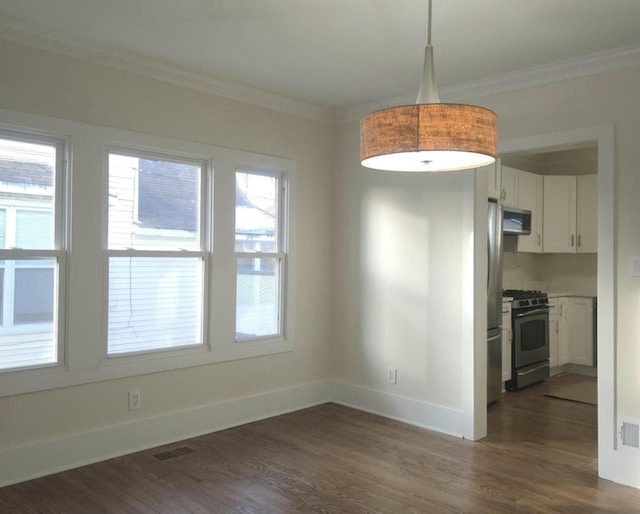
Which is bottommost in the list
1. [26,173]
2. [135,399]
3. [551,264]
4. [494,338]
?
[135,399]

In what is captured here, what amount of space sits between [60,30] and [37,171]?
0.84 m

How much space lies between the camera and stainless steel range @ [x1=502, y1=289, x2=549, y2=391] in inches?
220

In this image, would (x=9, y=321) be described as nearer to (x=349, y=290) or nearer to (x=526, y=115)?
(x=349, y=290)

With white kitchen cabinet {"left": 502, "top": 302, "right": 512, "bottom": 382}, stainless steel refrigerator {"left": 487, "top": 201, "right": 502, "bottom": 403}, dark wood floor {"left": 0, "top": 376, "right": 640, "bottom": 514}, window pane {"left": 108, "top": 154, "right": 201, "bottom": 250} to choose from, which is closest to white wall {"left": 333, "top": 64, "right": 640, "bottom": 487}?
dark wood floor {"left": 0, "top": 376, "right": 640, "bottom": 514}

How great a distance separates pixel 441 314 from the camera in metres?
4.38

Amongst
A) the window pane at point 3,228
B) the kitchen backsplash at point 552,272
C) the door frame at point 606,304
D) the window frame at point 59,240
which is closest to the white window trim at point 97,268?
the window frame at point 59,240

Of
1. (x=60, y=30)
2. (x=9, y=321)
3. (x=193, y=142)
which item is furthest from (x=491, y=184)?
(x=9, y=321)

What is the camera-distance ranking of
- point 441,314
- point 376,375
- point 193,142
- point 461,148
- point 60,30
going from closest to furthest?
point 461,148, point 60,30, point 193,142, point 441,314, point 376,375

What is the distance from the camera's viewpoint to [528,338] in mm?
5770

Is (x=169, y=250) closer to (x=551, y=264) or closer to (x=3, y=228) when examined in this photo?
(x=3, y=228)

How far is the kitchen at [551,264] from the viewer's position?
19.1 ft

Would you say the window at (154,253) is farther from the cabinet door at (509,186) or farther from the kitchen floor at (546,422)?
the cabinet door at (509,186)

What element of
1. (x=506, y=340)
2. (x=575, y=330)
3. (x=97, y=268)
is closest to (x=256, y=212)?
(x=97, y=268)

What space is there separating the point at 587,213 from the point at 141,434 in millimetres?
5408
